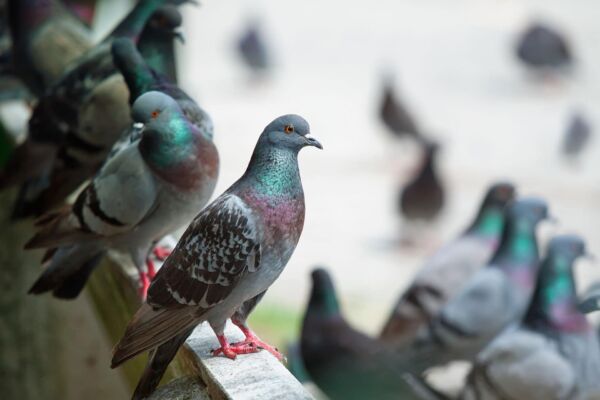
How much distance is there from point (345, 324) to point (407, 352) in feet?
1.73

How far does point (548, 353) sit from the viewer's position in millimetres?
5176

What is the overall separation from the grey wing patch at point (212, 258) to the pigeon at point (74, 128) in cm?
195

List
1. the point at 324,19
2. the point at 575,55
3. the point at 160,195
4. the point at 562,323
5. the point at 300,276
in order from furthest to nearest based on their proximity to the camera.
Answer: the point at 324,19 → the point at 575,55 → the point at 300,276 → the point at 562,323 → the point at 160,195

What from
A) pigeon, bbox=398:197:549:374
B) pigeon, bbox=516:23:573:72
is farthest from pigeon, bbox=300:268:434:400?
pigeon, bbox=516:23:573:72

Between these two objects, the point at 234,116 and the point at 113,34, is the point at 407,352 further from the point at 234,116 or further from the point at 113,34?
the point at 234,116

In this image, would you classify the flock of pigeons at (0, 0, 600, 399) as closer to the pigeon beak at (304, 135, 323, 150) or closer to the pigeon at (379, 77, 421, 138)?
the pigeon beak at (304, 135, 323, 150)

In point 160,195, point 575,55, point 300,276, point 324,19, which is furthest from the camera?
point 324,19

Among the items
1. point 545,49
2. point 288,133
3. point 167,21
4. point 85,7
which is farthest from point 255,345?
point 545,49

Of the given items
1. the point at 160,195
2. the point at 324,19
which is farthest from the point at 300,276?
the point at 324,19

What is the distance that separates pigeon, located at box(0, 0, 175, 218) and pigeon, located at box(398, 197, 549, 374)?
7.37 ft

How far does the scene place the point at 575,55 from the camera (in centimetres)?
1789

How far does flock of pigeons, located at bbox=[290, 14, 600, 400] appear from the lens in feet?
16.9

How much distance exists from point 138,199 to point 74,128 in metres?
1.47

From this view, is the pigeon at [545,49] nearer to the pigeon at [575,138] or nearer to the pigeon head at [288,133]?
the pigeon at [575,138]
